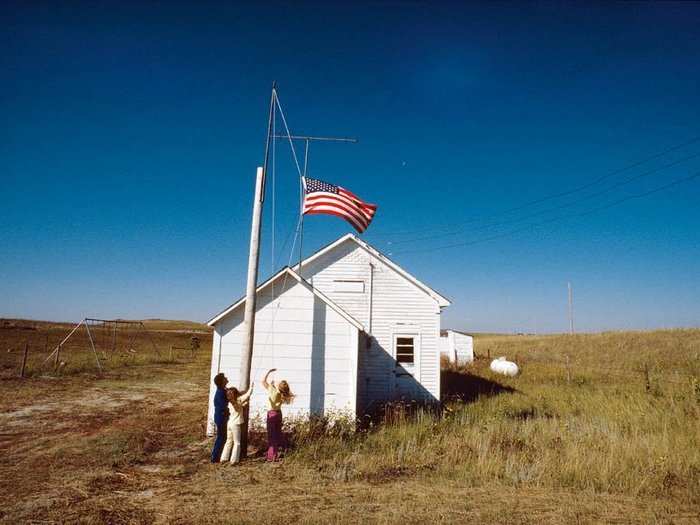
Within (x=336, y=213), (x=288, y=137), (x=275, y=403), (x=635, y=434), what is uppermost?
(x=288, y=137)

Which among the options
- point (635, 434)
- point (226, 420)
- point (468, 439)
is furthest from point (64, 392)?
point (635, 434)

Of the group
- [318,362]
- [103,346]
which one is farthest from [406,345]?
[103,346]

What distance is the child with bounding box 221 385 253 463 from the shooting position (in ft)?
27.9

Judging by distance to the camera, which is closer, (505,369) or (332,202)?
(332,202)

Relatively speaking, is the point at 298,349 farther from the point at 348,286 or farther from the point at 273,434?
the point at 348,286

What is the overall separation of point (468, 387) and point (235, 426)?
1456cm

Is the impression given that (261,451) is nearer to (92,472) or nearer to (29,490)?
(92,472)

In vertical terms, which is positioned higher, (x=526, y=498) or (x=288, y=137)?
(x=288, y=137)

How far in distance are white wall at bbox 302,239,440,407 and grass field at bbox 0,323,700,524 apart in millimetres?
2888

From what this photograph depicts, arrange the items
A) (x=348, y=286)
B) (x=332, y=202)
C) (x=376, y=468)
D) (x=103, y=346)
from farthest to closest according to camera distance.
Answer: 1. (x=103, y=346)
2. (x=348, y=286)
3. (x=332, y=202)
4. (x=376, y=468)

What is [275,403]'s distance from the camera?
8.89 metres

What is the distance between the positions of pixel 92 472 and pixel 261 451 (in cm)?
331

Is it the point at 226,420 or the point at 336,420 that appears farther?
the point at 336,420

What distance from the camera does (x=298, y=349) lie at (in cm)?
1119
